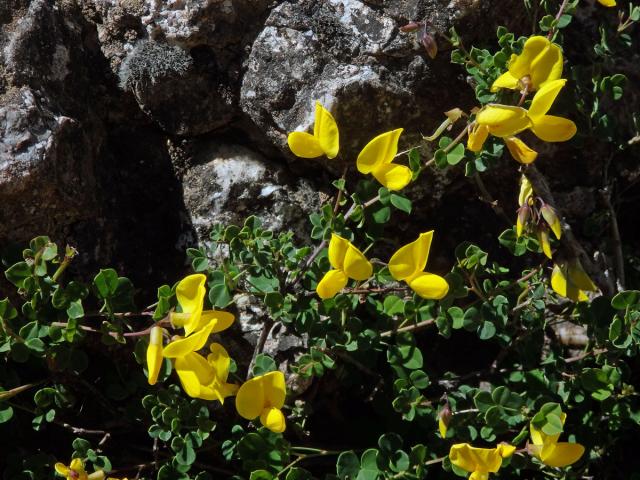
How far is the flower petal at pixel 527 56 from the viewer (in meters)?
1.97

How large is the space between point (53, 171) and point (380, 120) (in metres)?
0.91

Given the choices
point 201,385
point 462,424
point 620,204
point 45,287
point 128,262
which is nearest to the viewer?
point 201,385

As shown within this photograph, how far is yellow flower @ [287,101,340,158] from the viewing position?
1982 millimetres

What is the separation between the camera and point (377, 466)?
2.13 m

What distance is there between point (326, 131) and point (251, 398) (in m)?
0.65

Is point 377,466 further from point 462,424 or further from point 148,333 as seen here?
point 148,333

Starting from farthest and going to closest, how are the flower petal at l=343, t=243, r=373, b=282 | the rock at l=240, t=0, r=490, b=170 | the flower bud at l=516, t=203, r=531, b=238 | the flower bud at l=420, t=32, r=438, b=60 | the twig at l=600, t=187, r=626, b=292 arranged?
the twig at l=600, t=187, r=626, b=292
the rock at l=240, t=0, r=490, b=170
the flower bud at l=420, t=32, r=438, b=60
the flower bud at l=516, t=203, r=531, b=238
the flower petal at l=343, t=243, r=373, b=282

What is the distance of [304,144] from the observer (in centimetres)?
203

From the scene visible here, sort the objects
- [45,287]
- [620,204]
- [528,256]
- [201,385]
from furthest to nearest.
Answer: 1. [620,204]
2. [528,256]
3. [45,287]
4. [201,385]

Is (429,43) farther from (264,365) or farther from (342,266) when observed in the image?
(264,365)

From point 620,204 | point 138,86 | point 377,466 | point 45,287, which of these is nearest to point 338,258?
point 377,466

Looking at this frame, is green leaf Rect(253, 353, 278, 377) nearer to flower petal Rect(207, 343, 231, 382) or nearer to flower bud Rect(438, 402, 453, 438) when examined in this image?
flower petal Rect(207, 343, 231, 382)

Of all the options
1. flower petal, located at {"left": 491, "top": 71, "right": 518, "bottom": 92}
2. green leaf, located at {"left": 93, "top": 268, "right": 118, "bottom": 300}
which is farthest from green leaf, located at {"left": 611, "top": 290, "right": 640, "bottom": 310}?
green leaf, located at {"left": 93, "top": 268, "right": 118, "bottom": 300}

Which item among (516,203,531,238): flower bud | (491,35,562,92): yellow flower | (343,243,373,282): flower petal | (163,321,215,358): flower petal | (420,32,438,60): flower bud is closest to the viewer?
(163,321,215,358): flower petal
